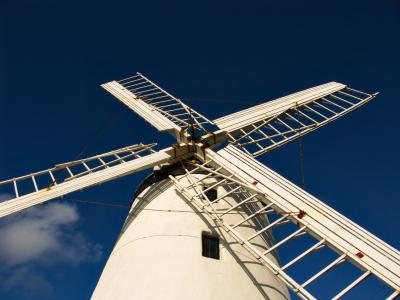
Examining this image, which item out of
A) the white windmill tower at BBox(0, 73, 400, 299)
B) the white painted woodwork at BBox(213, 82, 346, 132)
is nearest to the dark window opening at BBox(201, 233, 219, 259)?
the white windmill tower at BBox(0, 73, 400, 299)

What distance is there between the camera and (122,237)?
25.1ft

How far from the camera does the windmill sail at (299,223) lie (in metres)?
4.77

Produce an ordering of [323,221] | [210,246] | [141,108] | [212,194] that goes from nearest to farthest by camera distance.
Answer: [323,221] < [210,246] < [212,194] < [141,108]

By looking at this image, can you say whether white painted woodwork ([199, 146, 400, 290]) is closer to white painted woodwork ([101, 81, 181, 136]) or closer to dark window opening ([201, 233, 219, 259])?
dark window opening ([201, 233, 219, 259])

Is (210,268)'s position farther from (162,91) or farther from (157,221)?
(162,91)

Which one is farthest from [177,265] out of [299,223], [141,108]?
[141,108]

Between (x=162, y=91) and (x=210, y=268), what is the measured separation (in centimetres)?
666

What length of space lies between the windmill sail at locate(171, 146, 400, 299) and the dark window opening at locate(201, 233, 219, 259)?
0.45 meters

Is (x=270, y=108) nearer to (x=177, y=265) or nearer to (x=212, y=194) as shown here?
(x=212, y=194)

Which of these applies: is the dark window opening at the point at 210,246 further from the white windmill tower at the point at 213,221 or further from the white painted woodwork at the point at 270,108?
the white painted woodwork at the point at 270,108

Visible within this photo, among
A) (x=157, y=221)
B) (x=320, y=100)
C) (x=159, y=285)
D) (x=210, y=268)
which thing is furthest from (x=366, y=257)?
(x=320, y=100)

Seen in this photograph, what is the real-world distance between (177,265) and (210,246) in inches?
35.6

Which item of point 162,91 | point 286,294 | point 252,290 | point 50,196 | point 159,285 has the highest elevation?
point 162,91

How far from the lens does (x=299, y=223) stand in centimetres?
585
